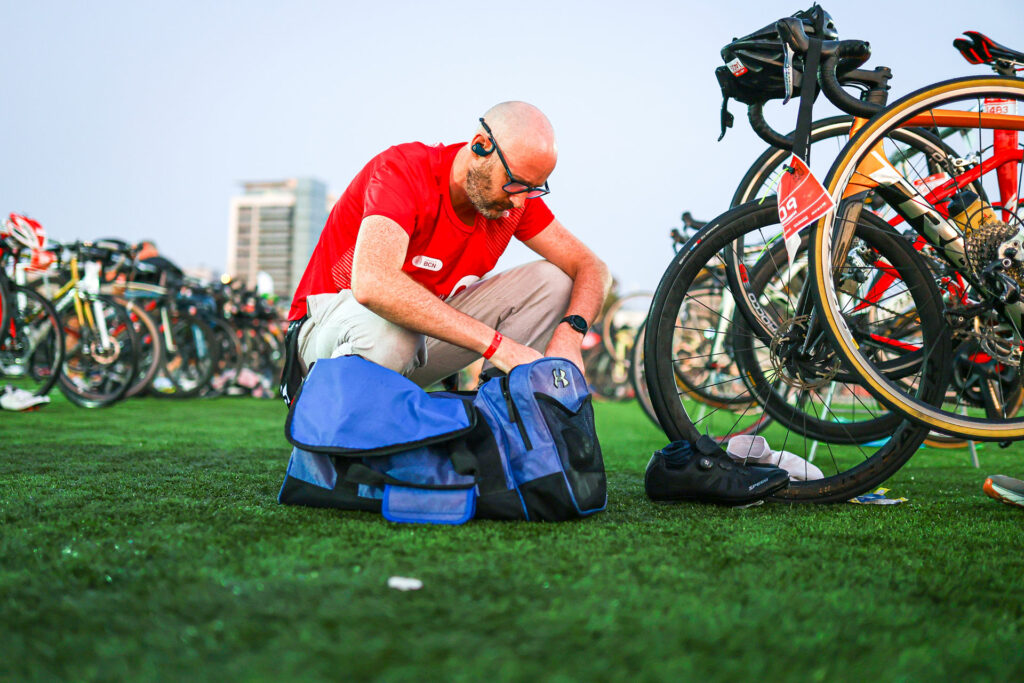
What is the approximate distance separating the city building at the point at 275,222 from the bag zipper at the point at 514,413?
8653 cm

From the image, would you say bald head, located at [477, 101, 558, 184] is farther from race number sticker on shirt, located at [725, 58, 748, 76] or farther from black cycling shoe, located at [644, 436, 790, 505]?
black cycling shoe, located at [644, 436, 790, 505]

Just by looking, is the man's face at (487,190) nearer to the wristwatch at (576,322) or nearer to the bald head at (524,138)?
the bald head at (524,138)

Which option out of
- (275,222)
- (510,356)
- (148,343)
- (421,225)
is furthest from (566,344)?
(275,222)

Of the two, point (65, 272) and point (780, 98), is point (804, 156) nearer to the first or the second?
point (780, 98)

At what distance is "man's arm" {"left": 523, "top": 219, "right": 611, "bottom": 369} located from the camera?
1.96 metres

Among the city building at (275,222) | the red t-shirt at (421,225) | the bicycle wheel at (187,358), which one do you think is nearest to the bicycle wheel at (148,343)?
the bicycle wheel at (187,358)

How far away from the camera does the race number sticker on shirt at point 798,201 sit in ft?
4.91

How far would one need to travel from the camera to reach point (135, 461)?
7.11 feet

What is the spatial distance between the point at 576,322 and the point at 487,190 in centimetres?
41

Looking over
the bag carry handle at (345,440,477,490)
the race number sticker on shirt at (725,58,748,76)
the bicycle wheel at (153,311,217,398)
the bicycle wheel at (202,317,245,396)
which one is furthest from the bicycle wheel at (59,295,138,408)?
the race number sticker on shirt at (725,58,748,76)

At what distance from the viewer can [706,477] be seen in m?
1.60

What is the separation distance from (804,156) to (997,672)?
4.16 ft

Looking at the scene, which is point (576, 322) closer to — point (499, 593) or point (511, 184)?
point (511, 184)

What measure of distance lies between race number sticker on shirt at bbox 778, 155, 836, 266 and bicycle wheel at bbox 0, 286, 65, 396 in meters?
4.20
